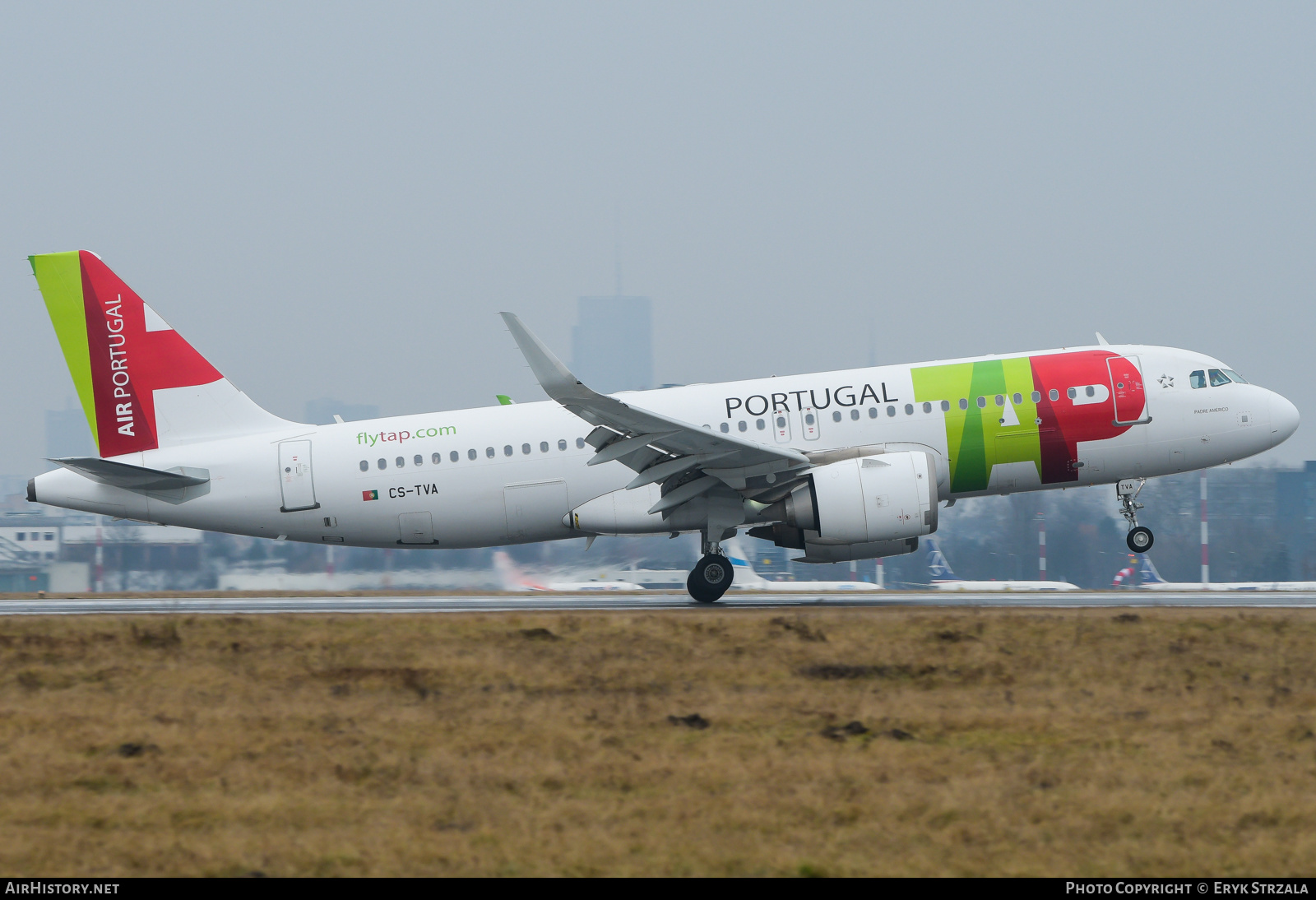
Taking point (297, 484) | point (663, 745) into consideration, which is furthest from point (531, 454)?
A: point (663, 745)

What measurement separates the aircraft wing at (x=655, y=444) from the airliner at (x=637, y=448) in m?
0.06

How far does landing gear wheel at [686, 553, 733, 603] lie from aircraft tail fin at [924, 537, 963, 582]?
30.6m

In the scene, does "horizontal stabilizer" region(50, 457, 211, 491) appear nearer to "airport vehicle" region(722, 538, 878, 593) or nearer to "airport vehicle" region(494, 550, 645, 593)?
"airport vehicle" region(494, 550, 645, 593)

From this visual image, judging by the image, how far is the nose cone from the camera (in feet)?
74.4

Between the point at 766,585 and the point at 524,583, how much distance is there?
6629mm

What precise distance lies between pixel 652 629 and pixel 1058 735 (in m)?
5.84

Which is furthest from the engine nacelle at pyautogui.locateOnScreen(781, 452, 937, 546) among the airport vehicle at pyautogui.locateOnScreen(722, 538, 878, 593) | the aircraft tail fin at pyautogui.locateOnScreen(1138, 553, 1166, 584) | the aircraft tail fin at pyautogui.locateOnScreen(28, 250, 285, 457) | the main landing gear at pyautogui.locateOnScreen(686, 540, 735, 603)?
the aircraft tail fin at pyautogui.locateOnScreen(1138, 553, 1166, 584)

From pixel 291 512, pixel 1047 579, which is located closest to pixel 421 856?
pixel 291 512

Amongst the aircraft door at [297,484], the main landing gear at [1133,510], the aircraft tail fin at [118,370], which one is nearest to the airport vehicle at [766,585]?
the main landing gear at [1133,510]

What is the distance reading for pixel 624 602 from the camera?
73.3 feet

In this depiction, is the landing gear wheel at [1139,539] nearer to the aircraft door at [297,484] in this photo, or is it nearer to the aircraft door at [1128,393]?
the aircraft door at [1128,393]

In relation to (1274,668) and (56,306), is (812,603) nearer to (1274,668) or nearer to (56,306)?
(1274,668)

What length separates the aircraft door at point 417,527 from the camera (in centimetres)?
2223

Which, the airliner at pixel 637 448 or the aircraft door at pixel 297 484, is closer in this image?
the airliner at pixel 637 448
